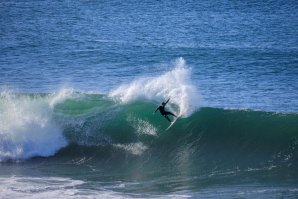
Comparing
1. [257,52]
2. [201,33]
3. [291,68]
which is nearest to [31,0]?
[201,33]

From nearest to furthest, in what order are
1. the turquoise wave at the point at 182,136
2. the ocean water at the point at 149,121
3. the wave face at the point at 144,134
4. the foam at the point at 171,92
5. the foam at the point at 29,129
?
the ocean water at the point at 149,121
the turquoise wave at the point at 182,136
the wave face at the point at 144,134
the foam at the point at 29,129
the foam at the point at 171,92

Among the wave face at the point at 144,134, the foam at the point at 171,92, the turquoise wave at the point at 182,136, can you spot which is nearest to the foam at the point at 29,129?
the wave face at the point at 144,134

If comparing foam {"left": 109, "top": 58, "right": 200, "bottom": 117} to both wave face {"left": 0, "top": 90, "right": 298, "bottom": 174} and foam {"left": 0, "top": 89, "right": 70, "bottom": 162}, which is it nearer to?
wave face {"left": 0, "top": 90, "right": 298, "bottom": 174}

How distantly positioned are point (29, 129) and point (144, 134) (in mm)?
3955

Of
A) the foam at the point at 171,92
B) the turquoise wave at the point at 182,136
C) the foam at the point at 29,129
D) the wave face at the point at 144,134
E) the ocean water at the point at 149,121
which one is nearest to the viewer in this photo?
the ocean water at the point at 149,121

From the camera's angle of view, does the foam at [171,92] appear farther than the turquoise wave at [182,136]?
Yes

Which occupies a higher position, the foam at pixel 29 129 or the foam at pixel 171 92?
the foam at pixel 171 92

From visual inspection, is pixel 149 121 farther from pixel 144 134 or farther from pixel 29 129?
pixel 29 129

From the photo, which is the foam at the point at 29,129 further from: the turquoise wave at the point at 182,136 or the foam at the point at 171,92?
the foam at the point at 171,92

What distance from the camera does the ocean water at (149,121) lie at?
2192 centimetres

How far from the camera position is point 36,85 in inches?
1372

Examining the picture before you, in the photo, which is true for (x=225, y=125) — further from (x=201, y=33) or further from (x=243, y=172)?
(x=201, y=33)

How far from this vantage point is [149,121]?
86.6ft

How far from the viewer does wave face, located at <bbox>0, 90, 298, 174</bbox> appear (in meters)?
24.1
